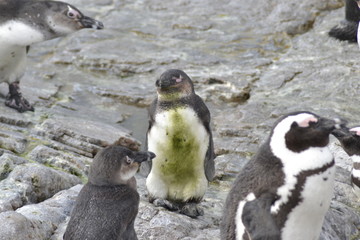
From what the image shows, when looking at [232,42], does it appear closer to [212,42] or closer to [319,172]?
[212,42]

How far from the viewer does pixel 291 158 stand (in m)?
3.71

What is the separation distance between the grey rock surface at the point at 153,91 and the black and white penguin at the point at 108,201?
43cm

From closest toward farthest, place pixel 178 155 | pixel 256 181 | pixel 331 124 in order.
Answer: pixel 331 124
pixel 256 181
pixel 178 155

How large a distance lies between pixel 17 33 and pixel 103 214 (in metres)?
2.79

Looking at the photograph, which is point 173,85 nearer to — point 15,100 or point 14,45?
point 14,45

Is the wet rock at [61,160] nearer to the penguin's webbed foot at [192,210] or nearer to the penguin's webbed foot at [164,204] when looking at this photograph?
the penguin's webbed foot at [164,204]

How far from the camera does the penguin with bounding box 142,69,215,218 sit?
4887 millimetres

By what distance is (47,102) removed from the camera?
711 cm

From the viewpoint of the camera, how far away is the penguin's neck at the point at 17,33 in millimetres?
6223

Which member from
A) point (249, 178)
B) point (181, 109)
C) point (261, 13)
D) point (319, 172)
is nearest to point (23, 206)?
point (181, 109)

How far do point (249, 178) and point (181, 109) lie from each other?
1.16 m

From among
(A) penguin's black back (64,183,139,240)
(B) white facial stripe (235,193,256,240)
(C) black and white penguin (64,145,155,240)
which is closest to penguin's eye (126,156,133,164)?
(C) black and white penguin (64,145,155,240)

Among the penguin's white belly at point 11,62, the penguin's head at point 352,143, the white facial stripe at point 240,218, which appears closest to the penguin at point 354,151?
the penguin's head at point 352,143

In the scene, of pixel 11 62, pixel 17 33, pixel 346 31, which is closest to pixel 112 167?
pixel 17 33
